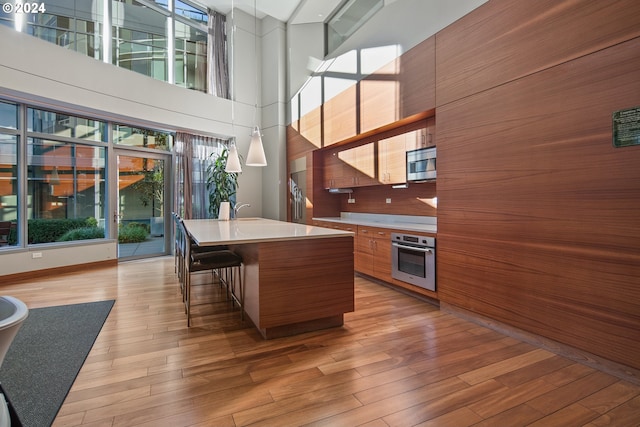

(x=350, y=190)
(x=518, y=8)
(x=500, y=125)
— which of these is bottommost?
(x=350, y=190)

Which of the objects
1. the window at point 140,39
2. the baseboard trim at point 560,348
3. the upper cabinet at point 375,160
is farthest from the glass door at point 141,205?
the baseboard trim at point 560,348

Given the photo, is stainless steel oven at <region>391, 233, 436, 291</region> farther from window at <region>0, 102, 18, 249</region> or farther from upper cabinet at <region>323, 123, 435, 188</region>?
window at <region>0, 102, 18, 249</region>

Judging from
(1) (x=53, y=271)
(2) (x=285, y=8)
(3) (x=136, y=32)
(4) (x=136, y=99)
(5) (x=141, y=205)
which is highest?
(2) (x=285, y=8)

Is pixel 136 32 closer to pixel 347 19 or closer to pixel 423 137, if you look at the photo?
pixel 347 19

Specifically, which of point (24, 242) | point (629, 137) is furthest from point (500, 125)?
point (24, 242)

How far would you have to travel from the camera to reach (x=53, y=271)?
4953mm

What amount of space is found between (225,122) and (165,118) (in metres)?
1.23

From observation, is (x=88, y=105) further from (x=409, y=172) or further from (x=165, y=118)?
(x=409, y=172)

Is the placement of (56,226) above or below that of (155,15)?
below

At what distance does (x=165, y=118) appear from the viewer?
19.5ft

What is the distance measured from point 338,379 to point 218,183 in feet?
17.6

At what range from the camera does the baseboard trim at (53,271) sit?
454 cm

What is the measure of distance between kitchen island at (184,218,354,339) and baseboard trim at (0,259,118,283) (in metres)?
3.83

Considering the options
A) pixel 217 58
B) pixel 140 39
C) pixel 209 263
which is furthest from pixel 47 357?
pixel 217 58
